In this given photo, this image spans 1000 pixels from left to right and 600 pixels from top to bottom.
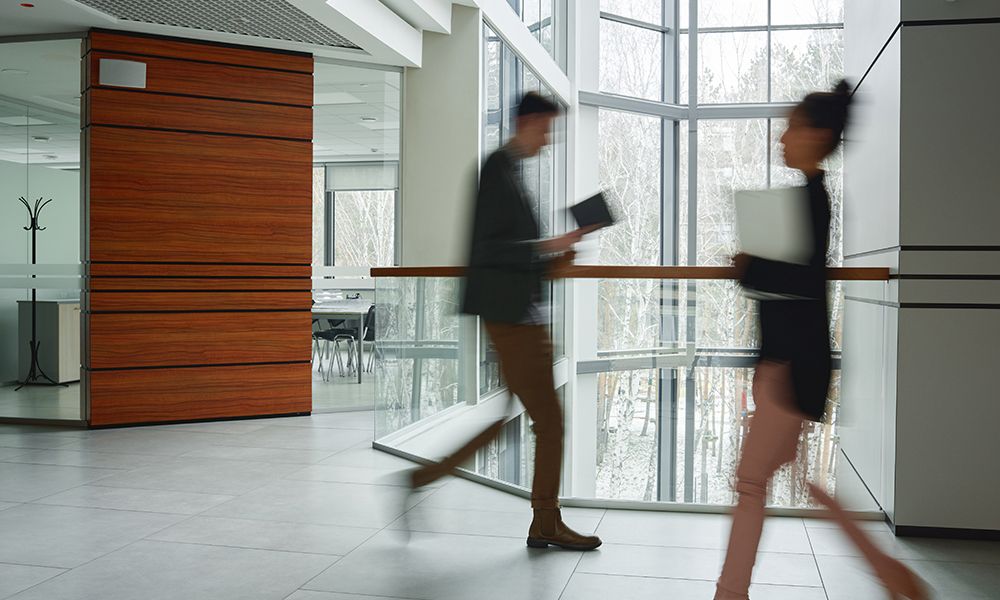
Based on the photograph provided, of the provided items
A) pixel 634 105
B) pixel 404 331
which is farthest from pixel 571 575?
pixel 634 105

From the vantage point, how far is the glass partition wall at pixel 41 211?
7.06 meters

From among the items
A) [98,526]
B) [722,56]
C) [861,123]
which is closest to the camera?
[98,526]

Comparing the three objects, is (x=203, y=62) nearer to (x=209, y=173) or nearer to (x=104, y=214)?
(x=209, y=173)

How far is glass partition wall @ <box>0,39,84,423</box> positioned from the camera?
7059mm

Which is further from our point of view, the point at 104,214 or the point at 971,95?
the point at 104,214

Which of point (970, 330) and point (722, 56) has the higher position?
point (722, 56)

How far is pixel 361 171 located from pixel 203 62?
1.56m

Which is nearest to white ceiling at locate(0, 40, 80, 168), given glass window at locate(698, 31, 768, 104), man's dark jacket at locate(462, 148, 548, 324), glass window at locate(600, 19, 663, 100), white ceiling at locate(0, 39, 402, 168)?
white ceiling at locate(0, 39, 402, 168)

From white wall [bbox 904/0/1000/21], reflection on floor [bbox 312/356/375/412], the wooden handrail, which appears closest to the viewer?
white wall [bbox 904/0/1000/21]

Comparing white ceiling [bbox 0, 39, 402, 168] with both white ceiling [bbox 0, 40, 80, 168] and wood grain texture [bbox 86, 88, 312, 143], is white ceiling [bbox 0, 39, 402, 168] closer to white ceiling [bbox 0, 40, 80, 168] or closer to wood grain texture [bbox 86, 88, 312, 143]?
white ceiling [bbox 0, 40, 80, 168]

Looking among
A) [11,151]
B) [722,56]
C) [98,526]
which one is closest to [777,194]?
[98,526]

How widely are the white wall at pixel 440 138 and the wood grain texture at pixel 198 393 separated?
1465 mm

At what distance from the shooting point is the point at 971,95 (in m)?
3.97

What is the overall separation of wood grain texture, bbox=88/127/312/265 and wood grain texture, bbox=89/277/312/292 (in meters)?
0.16
